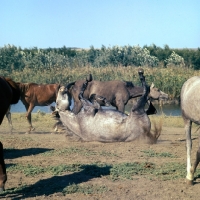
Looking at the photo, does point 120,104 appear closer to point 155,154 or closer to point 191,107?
point 155,154

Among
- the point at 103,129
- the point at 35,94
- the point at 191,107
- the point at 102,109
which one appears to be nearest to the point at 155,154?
the point at 103,129

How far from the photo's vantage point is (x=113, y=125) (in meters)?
11.1

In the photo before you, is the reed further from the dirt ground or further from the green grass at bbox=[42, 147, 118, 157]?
the green grass at bbox=[42, 147, 118, 157]

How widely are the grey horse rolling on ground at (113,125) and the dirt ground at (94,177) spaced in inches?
8.6

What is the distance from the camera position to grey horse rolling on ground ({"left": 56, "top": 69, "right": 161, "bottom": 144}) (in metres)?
11.0

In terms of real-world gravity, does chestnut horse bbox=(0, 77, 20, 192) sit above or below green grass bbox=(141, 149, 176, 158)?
above

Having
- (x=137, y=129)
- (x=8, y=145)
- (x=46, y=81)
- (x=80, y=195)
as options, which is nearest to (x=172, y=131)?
(x=137, y=129)

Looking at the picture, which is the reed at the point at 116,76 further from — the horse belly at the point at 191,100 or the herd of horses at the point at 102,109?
the horse belly at the point at 191,100

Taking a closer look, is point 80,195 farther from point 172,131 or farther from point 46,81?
point 46,81

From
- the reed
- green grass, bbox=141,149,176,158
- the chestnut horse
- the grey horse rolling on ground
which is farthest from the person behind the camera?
the reed

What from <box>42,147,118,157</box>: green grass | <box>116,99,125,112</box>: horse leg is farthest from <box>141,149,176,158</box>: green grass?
<box>116,99,125,112</box>: horse leg

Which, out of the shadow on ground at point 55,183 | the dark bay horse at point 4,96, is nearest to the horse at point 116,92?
the shadow on ground at point 55,183

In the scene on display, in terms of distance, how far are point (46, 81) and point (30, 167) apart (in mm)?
23458

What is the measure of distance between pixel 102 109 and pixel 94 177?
3.81 meters
